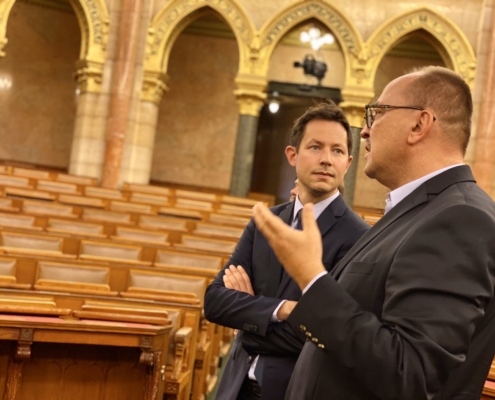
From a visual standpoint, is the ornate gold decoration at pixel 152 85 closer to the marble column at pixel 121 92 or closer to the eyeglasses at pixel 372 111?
the marble column at pixel 121 92

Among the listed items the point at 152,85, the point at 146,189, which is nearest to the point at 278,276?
the point at 146,189

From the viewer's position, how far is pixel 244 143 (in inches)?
559

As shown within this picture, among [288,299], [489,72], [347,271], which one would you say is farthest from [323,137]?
[489,72]

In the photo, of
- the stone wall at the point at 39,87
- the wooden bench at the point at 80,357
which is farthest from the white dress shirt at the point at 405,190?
the stone wall at the point at 39,87

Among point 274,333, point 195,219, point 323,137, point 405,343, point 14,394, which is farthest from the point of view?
point 195,219

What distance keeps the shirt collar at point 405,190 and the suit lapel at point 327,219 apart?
0.59 m

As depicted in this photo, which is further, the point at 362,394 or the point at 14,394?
the point at 14,394

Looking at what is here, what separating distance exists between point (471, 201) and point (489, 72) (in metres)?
12.3

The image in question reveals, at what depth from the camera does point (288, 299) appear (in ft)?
6.85

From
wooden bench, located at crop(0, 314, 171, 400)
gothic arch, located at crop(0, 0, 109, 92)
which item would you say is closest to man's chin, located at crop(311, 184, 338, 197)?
wooden bench, located at crop(0, 314, 171, 400)

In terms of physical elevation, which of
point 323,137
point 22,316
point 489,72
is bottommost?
point 22,316

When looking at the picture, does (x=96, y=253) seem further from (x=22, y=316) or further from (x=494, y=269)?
(x=494, y=269)

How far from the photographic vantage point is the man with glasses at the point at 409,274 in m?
1.22

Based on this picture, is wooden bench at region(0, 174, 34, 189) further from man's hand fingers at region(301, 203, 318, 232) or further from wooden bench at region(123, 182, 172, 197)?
man's hand fingers at region(301, 203, 318, 232)
